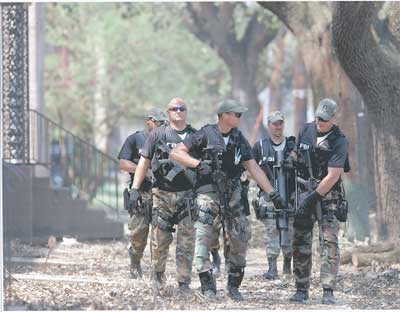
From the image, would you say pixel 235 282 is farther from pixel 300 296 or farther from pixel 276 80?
pixel 276 80

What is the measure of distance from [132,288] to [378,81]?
4614 millimetres

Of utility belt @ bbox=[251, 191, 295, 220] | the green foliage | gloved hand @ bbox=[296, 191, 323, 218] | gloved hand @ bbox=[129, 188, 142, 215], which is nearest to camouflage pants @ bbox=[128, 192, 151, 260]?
gloved hand @ bbox=[129, 188, 142, 215]

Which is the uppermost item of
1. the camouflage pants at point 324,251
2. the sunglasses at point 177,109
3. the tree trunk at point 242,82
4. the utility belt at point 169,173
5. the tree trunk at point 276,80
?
the tree trunk at point 276,80

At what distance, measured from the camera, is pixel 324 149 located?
33.1ft

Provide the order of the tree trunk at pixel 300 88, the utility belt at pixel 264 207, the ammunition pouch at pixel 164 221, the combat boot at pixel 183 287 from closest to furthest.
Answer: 1. the combat boot at pixel 183 287
2. the ammunition pouch at pixel 164 221
3. the utility belt at pixel 264 207
4. the tree trunk at pixel 300 88

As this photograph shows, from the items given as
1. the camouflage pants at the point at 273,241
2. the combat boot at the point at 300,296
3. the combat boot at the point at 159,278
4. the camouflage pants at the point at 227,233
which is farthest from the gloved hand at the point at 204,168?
the camouflage pants at the point at 273,241

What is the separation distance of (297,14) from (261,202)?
16.5ft

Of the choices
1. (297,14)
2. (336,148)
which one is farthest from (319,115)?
(297,14)

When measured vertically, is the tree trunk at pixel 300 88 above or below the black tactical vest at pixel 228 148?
above

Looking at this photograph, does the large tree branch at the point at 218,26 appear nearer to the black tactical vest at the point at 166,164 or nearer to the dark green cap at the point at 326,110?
the black tactical vest at the point at 166,164

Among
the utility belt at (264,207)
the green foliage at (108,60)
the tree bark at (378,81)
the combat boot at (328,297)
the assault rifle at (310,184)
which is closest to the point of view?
the assault rifle at (310,184)

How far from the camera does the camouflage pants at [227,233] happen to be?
10023 millimetres

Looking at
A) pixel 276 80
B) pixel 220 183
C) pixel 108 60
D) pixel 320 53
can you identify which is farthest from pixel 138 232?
pixel 108 60

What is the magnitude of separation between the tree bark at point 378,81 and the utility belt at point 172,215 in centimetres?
365
